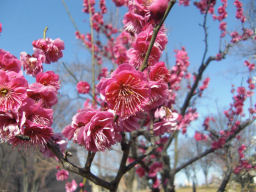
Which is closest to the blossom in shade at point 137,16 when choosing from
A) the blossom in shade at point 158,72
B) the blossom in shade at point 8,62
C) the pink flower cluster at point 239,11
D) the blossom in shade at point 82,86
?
the blossom in shade at point 158,72

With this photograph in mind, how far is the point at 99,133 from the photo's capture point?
0.82m

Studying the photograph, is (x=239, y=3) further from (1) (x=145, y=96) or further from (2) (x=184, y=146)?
(2) (x=184, y=146)

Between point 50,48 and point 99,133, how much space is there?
0.59 meters

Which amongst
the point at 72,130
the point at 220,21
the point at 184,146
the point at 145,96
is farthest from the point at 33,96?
the point at 184,146

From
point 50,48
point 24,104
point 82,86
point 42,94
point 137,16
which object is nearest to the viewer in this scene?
point 24,104

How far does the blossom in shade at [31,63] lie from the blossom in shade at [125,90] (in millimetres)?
437

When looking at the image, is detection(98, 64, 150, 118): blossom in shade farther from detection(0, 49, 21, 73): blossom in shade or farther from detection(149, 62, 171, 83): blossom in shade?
detection(0, 49, 21, 73): blossom in shade

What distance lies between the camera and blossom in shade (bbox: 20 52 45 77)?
39.1 inches

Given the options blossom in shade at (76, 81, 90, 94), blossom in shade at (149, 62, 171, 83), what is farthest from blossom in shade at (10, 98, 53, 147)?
blossom in shade at (76, 81, 90, 94)

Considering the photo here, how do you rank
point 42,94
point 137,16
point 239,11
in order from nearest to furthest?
point 42,94
point 137,16
point 239,11

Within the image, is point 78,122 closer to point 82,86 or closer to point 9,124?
point 9,124

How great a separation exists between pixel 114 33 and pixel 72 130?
590 centimetres

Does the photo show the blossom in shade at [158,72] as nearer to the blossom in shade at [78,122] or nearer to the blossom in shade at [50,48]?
the blossom in shade at [78,122]

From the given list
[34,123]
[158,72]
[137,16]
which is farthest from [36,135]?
[137,16]
